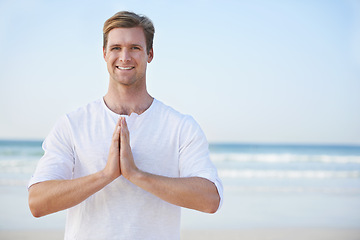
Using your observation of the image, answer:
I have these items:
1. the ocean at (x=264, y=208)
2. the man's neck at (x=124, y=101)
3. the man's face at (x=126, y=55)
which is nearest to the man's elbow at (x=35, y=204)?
the man's neck at (x=124, y=101)

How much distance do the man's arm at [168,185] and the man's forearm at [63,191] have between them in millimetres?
106

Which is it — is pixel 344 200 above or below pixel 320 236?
below

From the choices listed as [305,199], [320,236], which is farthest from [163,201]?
[305,199]

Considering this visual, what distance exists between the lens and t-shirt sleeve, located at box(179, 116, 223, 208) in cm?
202

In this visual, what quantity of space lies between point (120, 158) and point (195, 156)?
0.36 meters

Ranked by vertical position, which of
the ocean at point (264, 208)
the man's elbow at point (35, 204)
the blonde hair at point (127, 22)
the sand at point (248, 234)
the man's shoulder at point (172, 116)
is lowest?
the ocean at point (264, 208)

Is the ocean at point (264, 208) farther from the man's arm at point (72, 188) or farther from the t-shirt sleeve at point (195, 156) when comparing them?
the man's arm at point (72, 188)

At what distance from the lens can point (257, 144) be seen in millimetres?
38438

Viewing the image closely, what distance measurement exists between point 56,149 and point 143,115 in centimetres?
43

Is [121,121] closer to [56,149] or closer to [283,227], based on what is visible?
[56,149]

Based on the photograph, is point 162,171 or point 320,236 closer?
point 162,171

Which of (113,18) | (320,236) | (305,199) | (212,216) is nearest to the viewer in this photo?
(113,18)

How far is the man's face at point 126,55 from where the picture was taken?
2.08 meters

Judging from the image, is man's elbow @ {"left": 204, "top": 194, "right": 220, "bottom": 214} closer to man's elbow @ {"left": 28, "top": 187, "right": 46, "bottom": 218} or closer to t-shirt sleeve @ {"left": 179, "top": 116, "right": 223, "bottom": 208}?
t-shirt sleeve @ {"left": 179, "top": 116, "right": 223, "bottom": 208}
